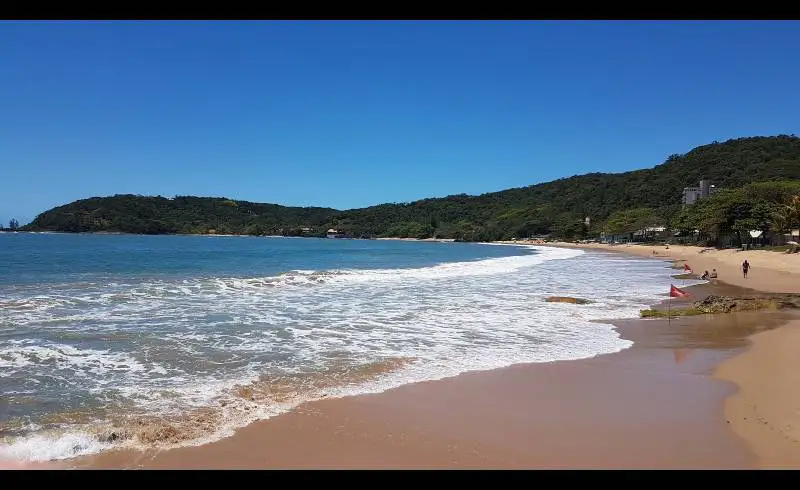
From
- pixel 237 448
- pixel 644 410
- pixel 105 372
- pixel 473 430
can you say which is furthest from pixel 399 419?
pixel 105 372

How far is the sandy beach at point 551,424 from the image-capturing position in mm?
5059

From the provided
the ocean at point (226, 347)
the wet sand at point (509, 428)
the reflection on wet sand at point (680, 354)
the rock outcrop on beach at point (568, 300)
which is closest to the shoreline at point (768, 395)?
the wet sand at point (509, 428)

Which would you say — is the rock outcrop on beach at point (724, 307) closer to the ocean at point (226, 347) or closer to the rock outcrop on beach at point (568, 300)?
the ocean at point (226, 347)

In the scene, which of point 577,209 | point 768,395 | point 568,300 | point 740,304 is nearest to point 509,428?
point 768,395

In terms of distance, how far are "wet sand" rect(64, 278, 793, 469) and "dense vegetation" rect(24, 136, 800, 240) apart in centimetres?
5600

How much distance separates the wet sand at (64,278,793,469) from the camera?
5047 millimetres

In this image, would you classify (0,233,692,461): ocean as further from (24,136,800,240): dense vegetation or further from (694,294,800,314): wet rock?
(24,136,800,240): dense vegetation

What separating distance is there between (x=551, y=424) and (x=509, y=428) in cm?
52

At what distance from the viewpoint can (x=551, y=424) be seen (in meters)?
6.05

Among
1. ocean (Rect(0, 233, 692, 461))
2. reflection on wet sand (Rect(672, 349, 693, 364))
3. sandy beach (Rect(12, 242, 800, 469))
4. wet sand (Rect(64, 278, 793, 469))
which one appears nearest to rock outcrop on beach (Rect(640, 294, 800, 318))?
ocean (Rect(0, 233, 692, 461))

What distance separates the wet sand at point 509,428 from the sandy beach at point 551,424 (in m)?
0.01

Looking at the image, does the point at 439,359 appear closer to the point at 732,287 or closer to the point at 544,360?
the point at 544,360

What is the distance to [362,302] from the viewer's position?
17.2 metres
